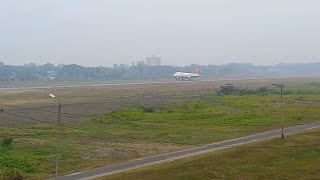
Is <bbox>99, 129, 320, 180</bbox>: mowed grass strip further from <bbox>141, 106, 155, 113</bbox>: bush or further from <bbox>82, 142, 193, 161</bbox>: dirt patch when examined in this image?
<bbox>141, 106, 155, 113</bbox>: bush

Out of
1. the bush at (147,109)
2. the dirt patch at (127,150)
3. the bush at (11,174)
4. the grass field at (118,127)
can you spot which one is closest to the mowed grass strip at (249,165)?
the dirt patch at (127,150)

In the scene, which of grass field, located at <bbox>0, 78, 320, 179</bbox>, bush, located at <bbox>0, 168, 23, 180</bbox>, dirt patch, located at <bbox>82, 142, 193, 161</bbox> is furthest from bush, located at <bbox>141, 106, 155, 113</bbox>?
bush, located at <bbox>0, 168, 23, 180</bbox>

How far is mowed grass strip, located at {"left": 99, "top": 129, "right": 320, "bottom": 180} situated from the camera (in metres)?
32.8

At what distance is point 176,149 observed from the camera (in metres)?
45.8

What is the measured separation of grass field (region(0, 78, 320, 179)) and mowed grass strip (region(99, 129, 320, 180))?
19.8ft

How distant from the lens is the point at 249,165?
Result: 36188 millimetres

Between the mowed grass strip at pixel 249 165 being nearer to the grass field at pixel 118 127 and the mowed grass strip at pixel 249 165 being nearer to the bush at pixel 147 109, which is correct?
the grass field at pixel 118 127

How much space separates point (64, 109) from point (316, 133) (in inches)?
1866

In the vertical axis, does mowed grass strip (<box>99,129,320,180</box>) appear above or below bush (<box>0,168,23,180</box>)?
above

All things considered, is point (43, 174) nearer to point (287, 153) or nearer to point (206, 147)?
point (206, 147)

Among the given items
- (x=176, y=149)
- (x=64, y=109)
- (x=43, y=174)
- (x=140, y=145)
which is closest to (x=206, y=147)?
(x=176, y=149)

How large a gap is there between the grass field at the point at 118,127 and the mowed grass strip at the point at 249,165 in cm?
604

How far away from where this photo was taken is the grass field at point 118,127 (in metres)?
41.5

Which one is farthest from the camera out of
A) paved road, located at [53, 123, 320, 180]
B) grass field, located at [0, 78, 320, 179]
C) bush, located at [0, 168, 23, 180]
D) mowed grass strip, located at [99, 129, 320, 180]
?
grass field, located at [0, 78, 320, 179]
